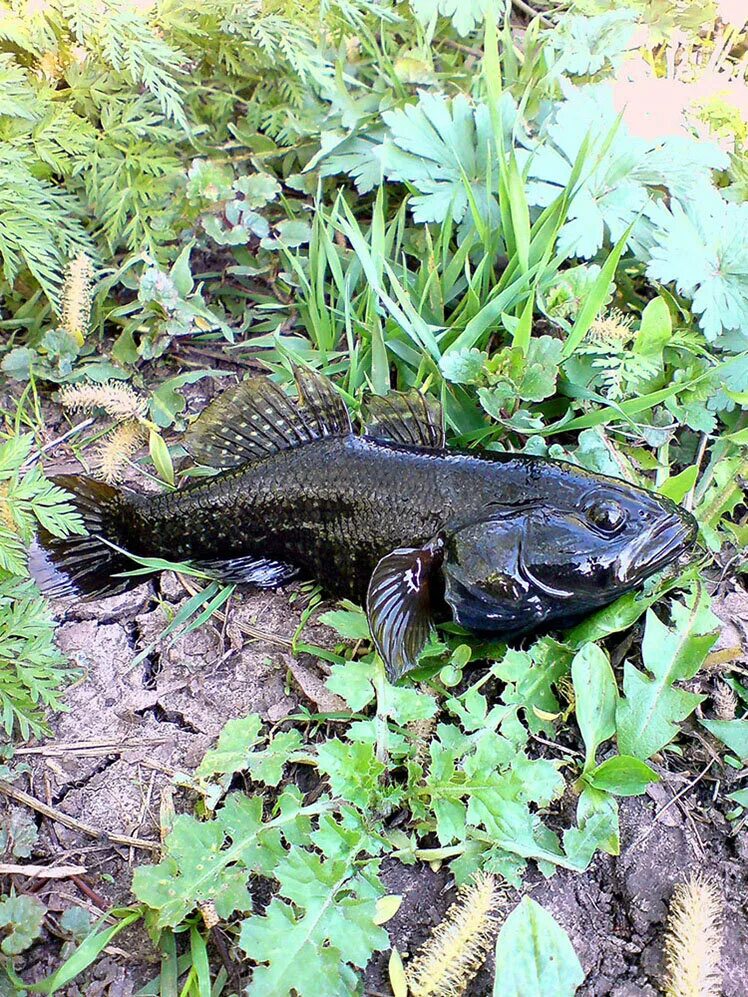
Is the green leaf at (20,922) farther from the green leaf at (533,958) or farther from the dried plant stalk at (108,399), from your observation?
the dried plant stalk at (108,399)

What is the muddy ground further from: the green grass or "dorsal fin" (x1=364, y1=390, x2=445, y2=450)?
"dorsal fin" (x1=364, y1=390, x2=445, y2=450)

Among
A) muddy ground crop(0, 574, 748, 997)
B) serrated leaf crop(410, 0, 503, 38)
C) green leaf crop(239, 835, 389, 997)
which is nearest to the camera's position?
green leaf crop(239, 835, 389, 997)

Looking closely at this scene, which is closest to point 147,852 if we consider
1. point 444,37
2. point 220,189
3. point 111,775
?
point 111,775

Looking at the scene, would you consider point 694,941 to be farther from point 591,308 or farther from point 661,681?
point 591,308

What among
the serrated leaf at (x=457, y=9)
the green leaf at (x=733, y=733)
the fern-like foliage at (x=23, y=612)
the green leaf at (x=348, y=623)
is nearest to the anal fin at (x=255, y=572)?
the green leaf at (x=348, y=623)

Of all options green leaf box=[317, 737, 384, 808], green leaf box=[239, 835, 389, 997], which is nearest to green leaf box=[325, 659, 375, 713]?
green leaf box=[317, 737, 384, 808]
